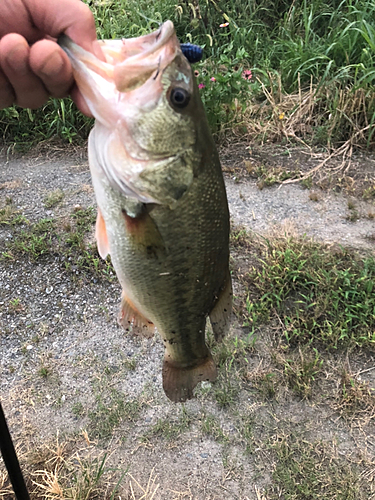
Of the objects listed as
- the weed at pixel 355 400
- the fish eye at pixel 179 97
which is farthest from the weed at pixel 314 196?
the fish eye at pixel 179 97

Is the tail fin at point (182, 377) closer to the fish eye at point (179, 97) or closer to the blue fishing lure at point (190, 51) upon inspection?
the fish eye at point (179, 97)

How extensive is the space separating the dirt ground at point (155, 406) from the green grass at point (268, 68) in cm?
155

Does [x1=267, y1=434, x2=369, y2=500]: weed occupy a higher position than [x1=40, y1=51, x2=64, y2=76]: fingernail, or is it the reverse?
[x1=40, y1=51, x2=64, y2=76]: fingernail

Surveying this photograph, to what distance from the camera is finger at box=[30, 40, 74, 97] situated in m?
1.14

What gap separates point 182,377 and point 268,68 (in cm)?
426

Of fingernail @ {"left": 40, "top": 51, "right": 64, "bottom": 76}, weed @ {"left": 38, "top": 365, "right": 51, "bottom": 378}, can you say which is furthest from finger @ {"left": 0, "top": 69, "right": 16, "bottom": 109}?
weed @ {"left": 38, "top": 365, "right": 51, "bottom": 378}

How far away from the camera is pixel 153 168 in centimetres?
118

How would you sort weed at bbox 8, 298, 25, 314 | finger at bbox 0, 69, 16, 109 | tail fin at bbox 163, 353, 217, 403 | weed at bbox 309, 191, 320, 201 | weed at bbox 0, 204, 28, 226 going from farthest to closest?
weed at bbox 309, 191, 320, 201 → weed at bbox 0, 204, 28, 226 → weed at bbox 8, 298, 25, 314 → tail fin at bbox 163, 353, 217, 403 → finger at bbox 0, 69, 16, 109

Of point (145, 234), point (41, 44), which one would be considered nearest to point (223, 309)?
point (145, 234)

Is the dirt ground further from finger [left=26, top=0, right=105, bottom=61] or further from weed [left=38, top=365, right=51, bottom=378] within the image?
finger [left=26, top=0, right=105, bottom=61]

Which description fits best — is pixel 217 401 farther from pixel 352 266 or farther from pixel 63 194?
pixel 63 194

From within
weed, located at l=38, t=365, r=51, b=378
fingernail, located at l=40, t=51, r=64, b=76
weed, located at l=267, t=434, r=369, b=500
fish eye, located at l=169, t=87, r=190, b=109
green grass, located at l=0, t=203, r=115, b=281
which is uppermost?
fingernail, located at l=40, t=51, r=64, b=76

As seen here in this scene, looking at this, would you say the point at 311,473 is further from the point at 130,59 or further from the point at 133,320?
the point at 130,59

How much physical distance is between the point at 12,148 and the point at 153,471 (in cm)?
382
